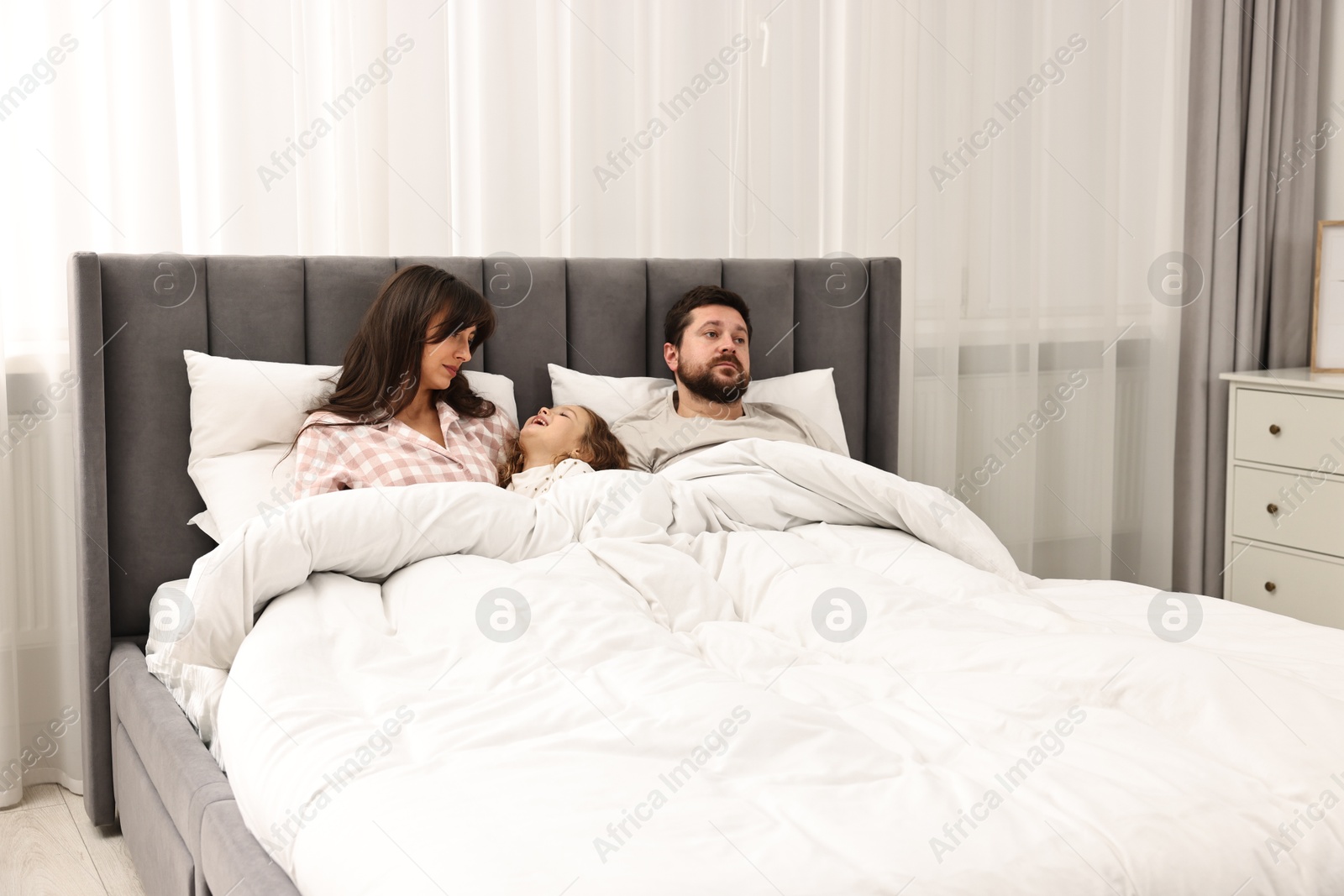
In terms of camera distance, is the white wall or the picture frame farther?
the white wall

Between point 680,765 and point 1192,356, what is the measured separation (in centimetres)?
268

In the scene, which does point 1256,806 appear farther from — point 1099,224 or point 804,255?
point 1099,224

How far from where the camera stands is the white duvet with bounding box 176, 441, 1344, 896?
861mm

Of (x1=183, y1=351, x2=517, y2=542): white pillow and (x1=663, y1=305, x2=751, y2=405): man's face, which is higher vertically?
(x1=663, y1=305, x2=751, y2=405): man's face

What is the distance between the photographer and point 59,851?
192 centimetres

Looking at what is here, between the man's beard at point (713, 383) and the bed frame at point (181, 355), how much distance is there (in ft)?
0.50

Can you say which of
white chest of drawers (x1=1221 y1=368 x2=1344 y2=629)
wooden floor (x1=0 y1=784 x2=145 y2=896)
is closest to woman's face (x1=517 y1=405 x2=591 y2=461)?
wooden floor (x1=0 y1=784 x2=145 y2=896)

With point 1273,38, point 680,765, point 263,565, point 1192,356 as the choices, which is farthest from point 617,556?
point 1273,38

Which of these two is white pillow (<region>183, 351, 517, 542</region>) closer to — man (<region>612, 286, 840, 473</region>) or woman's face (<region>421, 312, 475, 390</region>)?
woman's face (<region>421, 312, 475, 390</region>)

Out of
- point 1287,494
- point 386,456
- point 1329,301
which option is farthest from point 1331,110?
point 386,456

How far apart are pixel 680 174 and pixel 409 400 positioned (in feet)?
3.15

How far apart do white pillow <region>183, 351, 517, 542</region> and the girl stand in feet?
1.28

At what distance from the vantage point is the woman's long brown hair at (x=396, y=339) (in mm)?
2033

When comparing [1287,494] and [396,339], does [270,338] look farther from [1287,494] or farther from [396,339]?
[1287,494]
